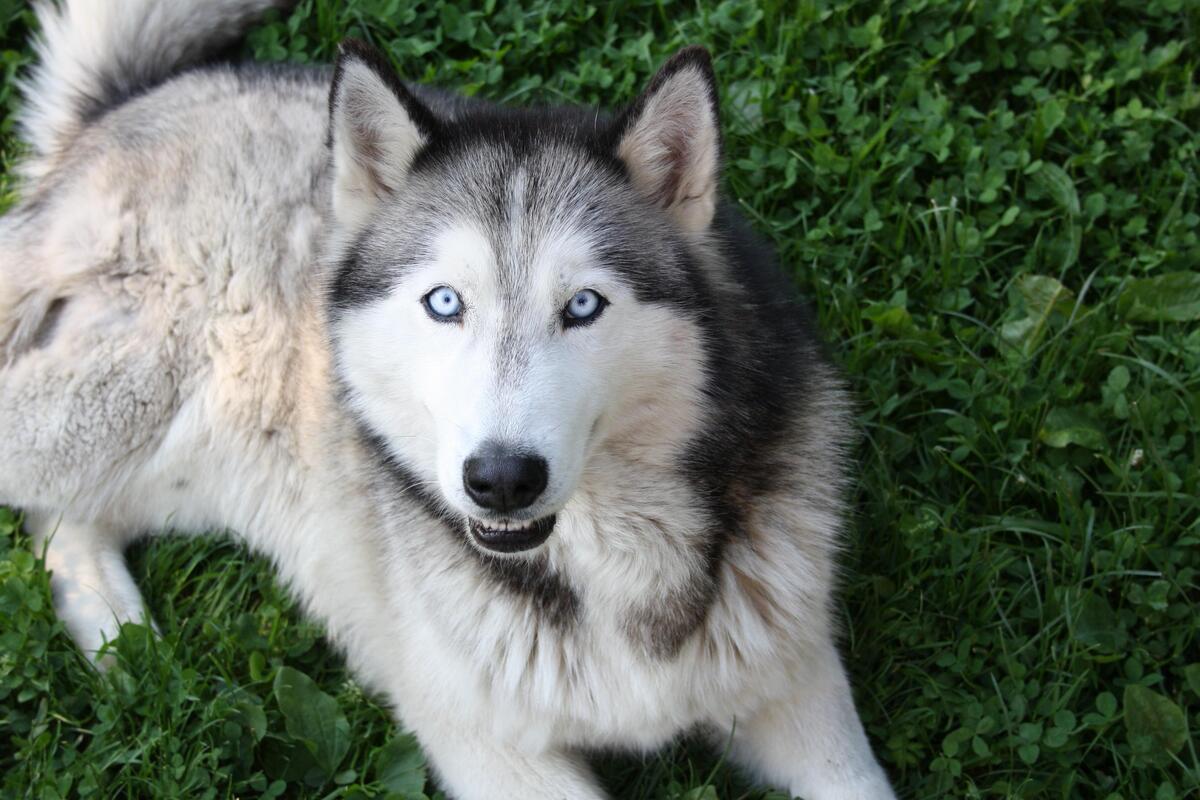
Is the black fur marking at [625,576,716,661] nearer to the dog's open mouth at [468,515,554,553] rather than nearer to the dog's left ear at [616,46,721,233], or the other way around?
the dog's open mouth at [468,515,554,553]

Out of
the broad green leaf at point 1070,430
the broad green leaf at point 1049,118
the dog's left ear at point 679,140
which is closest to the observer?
the dog's left ear at point 679,140

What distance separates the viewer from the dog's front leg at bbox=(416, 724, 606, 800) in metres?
3.11

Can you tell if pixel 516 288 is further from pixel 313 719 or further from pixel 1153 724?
pixel 1153 724

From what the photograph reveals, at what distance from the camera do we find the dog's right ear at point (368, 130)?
110 inches

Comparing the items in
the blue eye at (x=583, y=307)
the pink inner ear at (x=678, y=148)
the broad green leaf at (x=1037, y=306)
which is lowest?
the broad green leaf at (x=1037, y=306)

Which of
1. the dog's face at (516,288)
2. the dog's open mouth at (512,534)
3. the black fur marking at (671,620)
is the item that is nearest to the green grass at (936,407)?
the black fur marking at (671,620)

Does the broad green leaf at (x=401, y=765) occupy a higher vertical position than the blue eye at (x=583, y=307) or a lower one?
lower

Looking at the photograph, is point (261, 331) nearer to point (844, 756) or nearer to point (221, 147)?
point (221, 147)

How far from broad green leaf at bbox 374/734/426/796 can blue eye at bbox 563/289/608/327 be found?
1.42 meters

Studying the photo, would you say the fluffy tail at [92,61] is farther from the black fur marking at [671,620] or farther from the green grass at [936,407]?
the black fur marking at [671,620]

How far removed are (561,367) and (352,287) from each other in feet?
2.22

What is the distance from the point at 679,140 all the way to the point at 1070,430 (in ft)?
5.70

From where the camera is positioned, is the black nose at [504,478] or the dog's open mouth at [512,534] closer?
the black nose at [504,478]

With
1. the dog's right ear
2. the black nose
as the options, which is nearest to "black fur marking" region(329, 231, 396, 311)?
the dog's right ear
